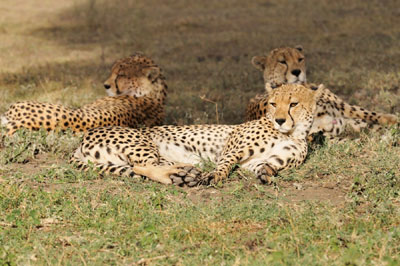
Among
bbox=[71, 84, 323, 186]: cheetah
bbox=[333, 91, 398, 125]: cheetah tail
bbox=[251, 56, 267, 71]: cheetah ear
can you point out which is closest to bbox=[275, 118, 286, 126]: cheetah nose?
bbox=[71, 84, 323, 186]: cheetah

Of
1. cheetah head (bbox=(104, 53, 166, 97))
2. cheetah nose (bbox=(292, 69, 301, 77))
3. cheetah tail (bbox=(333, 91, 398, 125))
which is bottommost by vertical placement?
cheetah tail (bbox=(333, 91, 398, 125))

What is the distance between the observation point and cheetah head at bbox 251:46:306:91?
6.88 metres

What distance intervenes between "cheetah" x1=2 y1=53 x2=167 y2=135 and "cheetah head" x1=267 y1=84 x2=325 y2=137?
1629 millimetres

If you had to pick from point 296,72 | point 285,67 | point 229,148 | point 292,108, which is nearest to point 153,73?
point 285,67

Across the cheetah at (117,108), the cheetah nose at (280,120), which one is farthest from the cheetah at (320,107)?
the cheetah at (117,108)

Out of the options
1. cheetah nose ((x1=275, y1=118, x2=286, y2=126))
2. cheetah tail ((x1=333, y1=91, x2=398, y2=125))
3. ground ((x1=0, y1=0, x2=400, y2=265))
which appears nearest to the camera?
ground ((x1=0, y1=0, x2=400, y2=265))

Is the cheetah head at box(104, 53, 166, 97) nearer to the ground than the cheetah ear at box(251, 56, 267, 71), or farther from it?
nearer to the ground

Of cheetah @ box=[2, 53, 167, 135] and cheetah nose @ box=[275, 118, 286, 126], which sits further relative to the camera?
cheetah @ box=[2, 53, 167, 135]

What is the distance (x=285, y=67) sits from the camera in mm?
6941

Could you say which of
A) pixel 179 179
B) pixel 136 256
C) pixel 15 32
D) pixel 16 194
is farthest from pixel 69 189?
pixel 15 32

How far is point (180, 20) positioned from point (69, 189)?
8.22 meters

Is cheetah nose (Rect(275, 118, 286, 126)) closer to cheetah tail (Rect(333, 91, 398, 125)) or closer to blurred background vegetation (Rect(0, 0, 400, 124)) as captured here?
cheetah tail (Rect(333, 91, 398, 125))

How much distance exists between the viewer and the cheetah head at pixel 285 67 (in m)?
6.88

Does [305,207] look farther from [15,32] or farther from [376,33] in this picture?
[15,32]
